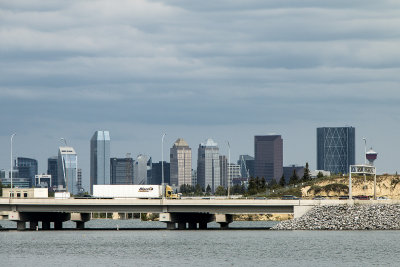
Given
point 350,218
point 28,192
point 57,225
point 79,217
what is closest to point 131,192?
point 79,217

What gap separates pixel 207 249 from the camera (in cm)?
11338

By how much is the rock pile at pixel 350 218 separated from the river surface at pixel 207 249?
5655mm

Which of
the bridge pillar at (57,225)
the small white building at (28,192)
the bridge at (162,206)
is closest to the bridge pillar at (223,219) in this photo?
the bridge at (162,206)

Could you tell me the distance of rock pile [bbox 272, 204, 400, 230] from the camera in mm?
147625

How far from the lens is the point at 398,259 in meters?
96.3

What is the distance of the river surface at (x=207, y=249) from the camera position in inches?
3804

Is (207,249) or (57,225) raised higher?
(207,249)

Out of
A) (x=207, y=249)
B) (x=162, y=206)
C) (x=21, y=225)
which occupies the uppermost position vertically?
(x=162, y=206)

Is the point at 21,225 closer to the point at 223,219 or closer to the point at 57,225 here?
the point at 57,225

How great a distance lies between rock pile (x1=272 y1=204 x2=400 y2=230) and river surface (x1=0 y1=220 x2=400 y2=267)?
5655 mm

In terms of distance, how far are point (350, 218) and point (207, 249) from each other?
42246 mm

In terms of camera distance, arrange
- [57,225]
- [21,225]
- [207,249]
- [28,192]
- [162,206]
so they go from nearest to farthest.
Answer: [207,249], [162,206], [21,225], [28,192], [57,225]

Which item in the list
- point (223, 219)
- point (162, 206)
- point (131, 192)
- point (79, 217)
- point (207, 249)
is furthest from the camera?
point (79, 217)

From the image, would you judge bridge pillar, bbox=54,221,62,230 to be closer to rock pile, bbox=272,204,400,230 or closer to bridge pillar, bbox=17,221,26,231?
bridge pillar, bbox=17,221,26,231
